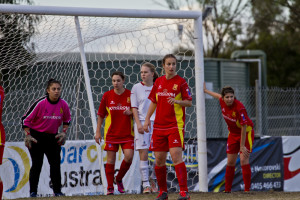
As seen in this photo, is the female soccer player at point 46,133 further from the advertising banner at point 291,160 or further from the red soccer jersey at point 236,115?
the advertising banner at point 291,160

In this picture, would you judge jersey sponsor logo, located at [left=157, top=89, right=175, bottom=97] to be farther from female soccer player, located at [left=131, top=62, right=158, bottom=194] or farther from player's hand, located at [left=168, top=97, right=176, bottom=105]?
female soccer player, located at [left=131, top=62, right=158, bottom=194]

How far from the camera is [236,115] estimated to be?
793cm

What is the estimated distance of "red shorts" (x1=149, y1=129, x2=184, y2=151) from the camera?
6.16m

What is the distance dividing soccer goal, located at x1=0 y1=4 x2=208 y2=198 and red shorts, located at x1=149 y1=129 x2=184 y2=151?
1.62 m

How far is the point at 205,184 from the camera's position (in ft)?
25.6

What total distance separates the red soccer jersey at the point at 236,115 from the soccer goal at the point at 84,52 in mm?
413

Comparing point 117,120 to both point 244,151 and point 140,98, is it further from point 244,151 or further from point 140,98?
point 244,151

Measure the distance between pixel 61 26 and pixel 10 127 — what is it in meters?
2.84

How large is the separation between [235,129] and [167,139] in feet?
7.06

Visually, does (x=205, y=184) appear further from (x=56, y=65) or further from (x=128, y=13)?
(x=56, y=65)

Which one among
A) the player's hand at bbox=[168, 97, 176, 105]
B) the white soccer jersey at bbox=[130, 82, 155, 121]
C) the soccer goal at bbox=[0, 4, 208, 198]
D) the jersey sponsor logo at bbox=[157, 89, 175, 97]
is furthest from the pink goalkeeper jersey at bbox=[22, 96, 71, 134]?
the player's hand at bbox=[168, 97, 176, 105]

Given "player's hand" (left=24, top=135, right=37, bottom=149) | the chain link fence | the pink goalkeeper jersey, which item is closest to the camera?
"player's hand" (left=24, top=135, right=37, bottom=149)

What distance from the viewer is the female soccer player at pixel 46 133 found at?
300 inches

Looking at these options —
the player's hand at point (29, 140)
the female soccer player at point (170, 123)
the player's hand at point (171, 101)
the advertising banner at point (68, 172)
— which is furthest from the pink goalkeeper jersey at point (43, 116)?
the player's hand at point (171, 101)
